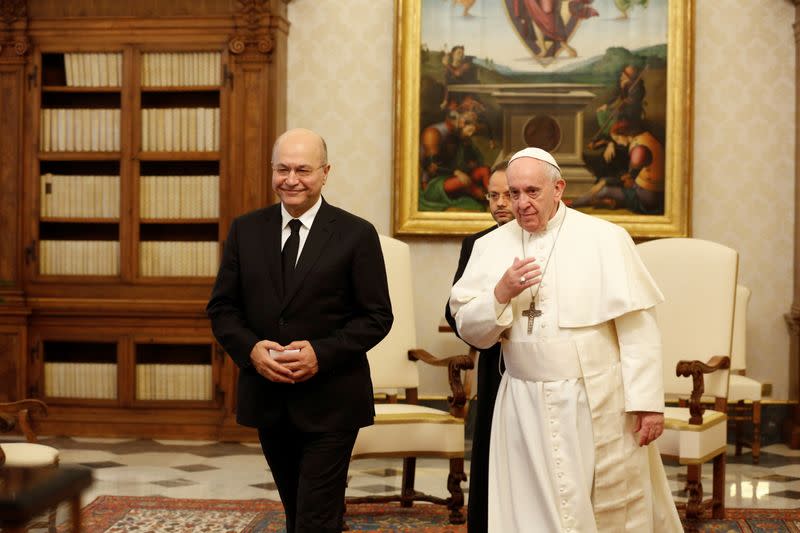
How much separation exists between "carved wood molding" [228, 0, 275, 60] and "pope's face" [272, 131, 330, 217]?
431cm

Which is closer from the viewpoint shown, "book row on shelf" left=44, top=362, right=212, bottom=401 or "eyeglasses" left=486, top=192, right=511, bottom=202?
"eyeglasses" left=486, top=192, right=511, bottom=202

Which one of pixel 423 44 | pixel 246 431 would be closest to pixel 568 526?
pixel 246 431

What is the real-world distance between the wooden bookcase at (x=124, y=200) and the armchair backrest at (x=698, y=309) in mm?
3073

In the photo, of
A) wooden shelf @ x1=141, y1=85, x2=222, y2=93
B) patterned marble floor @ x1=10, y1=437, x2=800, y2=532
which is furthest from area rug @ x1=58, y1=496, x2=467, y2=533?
wooden shelf @ x1=141, y1=85, x2=222, y2=93

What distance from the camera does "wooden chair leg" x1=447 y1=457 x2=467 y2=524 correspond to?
18.5 ft

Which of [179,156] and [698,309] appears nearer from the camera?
[698,309]

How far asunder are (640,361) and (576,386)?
9.0 inches

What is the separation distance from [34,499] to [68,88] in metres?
Result: 6.80

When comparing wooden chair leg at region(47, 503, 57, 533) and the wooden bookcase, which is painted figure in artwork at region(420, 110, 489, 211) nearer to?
the wooden bookcase

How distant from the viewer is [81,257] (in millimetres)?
8180

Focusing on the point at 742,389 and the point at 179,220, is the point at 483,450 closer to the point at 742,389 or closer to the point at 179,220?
the point at 742,389

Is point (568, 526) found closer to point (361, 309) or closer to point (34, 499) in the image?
point (361, 309)

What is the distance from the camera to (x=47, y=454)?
16.3 ft

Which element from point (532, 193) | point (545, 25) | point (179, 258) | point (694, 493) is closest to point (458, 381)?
point (694, 493)
